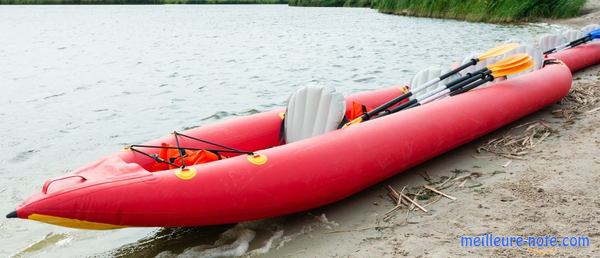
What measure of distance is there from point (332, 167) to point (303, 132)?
0.70 meters

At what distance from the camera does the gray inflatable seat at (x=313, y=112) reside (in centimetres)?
381

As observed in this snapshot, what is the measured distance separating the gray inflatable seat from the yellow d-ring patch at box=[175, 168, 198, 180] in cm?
116

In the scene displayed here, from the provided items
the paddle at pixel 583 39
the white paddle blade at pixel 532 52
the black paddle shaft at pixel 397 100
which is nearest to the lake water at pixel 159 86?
the black paddle shaft at pixel 397 100

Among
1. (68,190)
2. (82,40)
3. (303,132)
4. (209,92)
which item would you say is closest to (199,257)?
(68,190)

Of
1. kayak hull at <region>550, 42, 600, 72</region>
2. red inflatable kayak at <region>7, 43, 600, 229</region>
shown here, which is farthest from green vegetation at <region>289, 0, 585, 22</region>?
red inflatable kayak at <region>7, 43, 600, 229</region>

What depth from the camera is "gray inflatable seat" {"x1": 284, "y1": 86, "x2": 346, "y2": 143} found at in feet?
12.5

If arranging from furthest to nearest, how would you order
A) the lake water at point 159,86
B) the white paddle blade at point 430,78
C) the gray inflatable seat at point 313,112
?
the white paddle blade at point 430,78 < the gray inflatable seat at point 313,112 < the lake water at point 159,86

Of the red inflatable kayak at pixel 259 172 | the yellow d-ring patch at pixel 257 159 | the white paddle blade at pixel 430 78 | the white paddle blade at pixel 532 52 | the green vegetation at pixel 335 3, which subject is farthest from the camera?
the green vegetation at pixel 335 3

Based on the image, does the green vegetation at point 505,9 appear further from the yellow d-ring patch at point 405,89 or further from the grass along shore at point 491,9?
the yellow d-ring patch at point 405,89

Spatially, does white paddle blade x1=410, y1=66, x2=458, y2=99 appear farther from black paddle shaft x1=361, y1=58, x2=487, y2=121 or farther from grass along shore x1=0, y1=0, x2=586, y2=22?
grass along shore x1=0, y1=0, x2=586, y2=22

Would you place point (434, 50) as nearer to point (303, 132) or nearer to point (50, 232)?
point (303, 132)

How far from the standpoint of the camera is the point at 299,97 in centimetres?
402

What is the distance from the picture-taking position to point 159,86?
375 inches

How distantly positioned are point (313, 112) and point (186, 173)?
126cm
